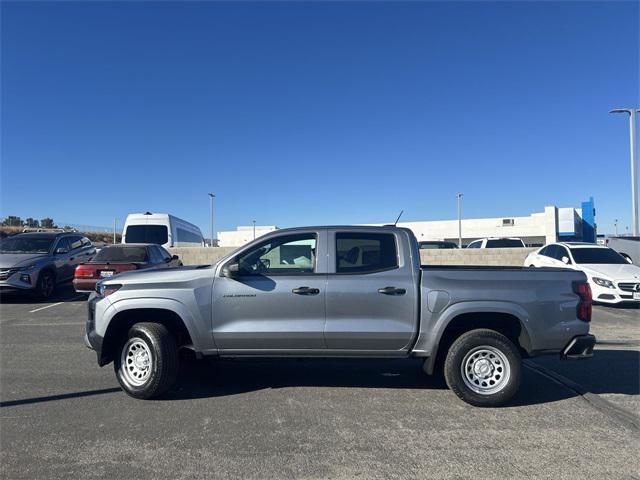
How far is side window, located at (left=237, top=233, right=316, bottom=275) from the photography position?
5.19 meters

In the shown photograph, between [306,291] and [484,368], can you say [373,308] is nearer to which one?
[306,291]

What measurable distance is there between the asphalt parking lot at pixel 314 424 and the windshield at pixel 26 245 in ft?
23.8

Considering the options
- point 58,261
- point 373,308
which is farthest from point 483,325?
point 58,261

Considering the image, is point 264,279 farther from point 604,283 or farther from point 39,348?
point 604,283

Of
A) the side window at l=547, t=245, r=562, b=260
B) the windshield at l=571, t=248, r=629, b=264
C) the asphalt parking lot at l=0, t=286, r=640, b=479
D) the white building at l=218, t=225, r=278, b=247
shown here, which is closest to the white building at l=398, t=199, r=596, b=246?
the white building at l=218, t=225, r=278, b=247

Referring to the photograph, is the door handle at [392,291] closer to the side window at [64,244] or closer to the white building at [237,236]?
the side window at [64,244]

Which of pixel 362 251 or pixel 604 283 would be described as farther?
pixel 604 283

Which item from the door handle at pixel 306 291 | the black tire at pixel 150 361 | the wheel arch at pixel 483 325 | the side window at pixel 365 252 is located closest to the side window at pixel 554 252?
the wheel arch at pixel 483 325

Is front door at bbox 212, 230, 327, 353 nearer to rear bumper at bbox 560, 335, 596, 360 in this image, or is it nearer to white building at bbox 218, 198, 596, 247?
rear bumper at bbox 560, 335, 596, 360

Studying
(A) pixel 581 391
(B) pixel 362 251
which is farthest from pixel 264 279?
(A) pixel 581 391

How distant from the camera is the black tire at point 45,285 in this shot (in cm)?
1216

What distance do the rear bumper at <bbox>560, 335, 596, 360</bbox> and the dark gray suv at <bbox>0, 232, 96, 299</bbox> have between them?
1203 centimetres

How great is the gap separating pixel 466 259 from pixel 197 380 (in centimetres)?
1499

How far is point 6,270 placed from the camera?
11.6m
